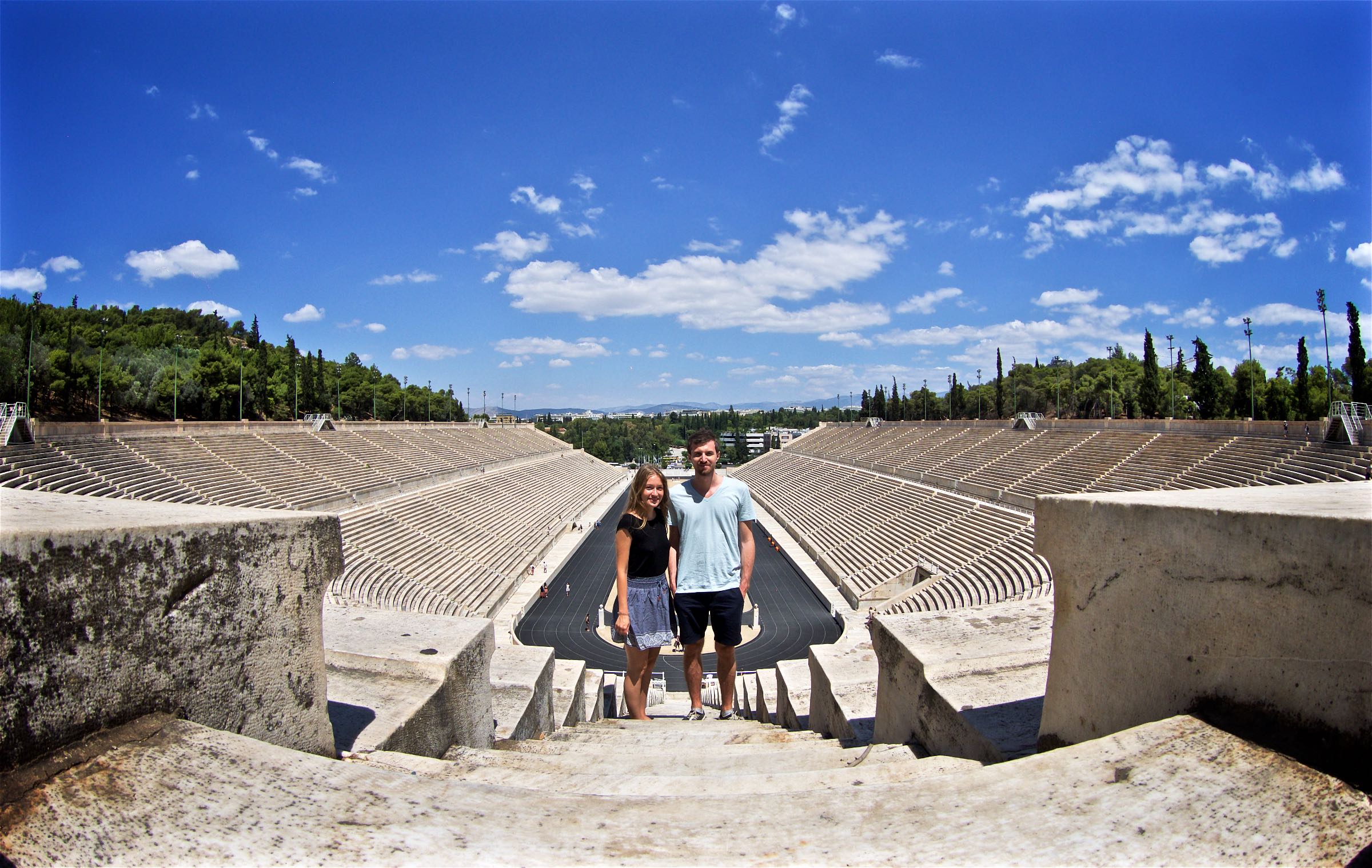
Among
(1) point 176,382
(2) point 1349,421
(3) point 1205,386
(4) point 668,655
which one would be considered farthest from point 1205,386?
(1) point 176,382

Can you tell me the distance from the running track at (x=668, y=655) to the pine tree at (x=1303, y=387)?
33.7 metres

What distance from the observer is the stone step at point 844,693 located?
155 inches

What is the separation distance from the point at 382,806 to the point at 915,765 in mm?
1804

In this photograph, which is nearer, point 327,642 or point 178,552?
point 178,552

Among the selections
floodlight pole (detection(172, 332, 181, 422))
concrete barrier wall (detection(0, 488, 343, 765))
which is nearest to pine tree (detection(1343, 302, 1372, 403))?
concrete barrier wall (detection(0, 488, 343, 765))

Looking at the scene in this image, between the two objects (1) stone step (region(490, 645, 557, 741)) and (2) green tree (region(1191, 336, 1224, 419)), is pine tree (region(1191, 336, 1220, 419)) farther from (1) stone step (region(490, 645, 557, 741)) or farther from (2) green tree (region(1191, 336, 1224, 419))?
(1) stone step (region(490, 645, 557, 741))

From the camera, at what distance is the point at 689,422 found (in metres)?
170

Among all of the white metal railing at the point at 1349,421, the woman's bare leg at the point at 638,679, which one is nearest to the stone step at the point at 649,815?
the woman's bare leg at the point at 638,679

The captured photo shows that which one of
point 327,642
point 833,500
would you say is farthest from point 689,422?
point 327,642

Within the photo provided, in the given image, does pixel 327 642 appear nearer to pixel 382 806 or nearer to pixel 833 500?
pixel 382 806

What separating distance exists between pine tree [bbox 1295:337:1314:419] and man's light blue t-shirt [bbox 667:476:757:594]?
1821 inches

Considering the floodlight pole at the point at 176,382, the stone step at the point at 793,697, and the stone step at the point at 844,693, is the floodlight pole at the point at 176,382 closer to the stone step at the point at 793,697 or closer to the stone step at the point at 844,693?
the stone step at the point at 793,697

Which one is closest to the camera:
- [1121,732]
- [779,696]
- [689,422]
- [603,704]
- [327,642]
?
[1121,732]

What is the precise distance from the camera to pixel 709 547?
396 cm
